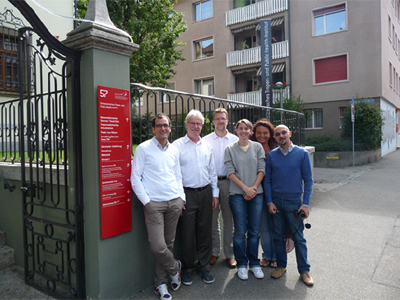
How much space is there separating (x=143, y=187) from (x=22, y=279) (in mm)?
2254

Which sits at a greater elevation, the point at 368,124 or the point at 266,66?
the point at 266,66

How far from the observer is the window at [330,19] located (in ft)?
61.2

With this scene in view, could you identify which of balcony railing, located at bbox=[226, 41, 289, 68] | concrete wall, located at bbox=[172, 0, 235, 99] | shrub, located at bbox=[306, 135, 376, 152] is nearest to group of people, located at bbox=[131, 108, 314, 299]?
shrub, located at bbox=[306, 135, 376, 152]

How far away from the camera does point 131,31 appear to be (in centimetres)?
1452

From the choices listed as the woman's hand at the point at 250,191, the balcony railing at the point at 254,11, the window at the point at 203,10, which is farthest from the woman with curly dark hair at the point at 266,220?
the window at the point at 203,10

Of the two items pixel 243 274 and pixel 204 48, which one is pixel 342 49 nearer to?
pixel 204 48

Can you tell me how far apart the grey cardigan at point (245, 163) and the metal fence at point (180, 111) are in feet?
2.99

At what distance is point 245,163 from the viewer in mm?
3986

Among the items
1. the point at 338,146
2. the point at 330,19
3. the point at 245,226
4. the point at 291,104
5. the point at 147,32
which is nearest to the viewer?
the point at 245,226

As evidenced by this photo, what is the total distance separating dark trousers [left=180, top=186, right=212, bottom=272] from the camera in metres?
3.78

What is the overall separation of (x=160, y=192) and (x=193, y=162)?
0.67 m

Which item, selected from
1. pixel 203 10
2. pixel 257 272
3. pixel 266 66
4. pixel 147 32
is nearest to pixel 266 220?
pixel 257 272

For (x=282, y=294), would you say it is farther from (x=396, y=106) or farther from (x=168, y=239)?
(x=396, y=106)

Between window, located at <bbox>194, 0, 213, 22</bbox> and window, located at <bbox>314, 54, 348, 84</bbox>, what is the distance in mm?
9023
